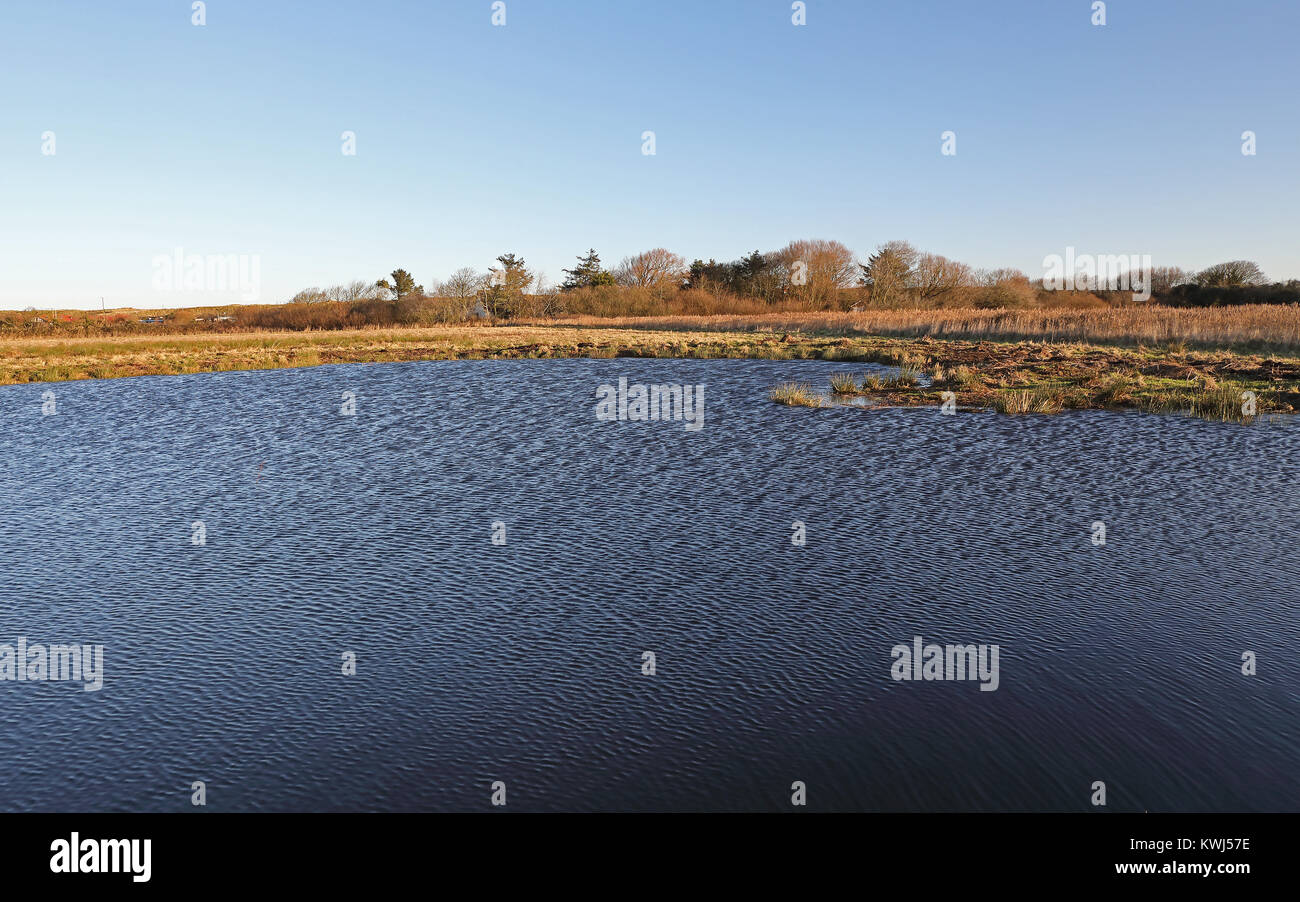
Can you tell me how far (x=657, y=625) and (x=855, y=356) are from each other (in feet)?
111

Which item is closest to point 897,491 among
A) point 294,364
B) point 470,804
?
point 470,804

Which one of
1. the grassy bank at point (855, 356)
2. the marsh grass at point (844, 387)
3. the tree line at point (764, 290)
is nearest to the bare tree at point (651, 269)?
the tree line at point (764, 290)

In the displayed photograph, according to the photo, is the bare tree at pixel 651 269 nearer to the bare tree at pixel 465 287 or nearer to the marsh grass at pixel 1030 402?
the bare tree at pixel 465 287

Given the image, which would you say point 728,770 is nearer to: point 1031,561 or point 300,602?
point 300,602

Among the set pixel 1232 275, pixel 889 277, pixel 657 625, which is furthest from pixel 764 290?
pixel 657 625

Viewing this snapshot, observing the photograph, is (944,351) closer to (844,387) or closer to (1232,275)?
(844,387)

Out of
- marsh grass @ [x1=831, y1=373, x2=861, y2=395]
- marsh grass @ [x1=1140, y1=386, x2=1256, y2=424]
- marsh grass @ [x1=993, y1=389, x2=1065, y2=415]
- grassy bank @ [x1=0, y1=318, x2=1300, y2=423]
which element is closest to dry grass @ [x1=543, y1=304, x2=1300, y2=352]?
grassy bank @ [x1=0, y1=318, x2=1300, y2=423]

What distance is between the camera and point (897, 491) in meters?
15.5

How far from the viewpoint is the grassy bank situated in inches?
1059

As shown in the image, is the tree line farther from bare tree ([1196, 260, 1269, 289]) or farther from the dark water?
the dark water

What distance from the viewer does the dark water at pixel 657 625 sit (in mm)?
6504

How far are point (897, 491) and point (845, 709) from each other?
8.71 meters

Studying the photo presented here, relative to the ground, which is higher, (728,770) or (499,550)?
(499,550)
